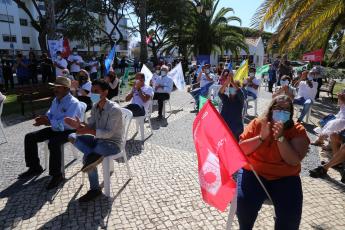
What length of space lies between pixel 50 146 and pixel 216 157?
3.03 metres

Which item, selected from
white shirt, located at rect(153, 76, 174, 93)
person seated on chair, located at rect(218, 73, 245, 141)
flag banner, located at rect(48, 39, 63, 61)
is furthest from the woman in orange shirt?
flag banner, located at rect(48, 39, 63, 61)

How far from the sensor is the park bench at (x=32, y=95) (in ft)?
30.2

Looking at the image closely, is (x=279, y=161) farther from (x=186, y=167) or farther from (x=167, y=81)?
(x=167, y=81)

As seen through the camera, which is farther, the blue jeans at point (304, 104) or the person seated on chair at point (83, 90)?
the blue jeans at point (304, 104)

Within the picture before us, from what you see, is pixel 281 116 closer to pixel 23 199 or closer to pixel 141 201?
pixel 141 201

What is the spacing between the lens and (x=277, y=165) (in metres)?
2.84

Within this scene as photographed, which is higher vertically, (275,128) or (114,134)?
(275,128)

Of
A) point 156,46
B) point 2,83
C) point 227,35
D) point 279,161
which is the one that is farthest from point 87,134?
point 156,46

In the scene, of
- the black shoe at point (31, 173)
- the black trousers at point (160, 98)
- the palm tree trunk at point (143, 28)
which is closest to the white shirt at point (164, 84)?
the black trousers at point (160, 98)

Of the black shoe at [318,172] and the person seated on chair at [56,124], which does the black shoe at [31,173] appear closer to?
the person seated on chair at [56,124]

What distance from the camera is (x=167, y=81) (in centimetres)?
988

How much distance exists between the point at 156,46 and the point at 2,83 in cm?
2289

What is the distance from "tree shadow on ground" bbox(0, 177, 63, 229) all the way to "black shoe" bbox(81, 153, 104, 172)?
74 cm

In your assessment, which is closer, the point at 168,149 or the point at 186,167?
the point at 186,167
